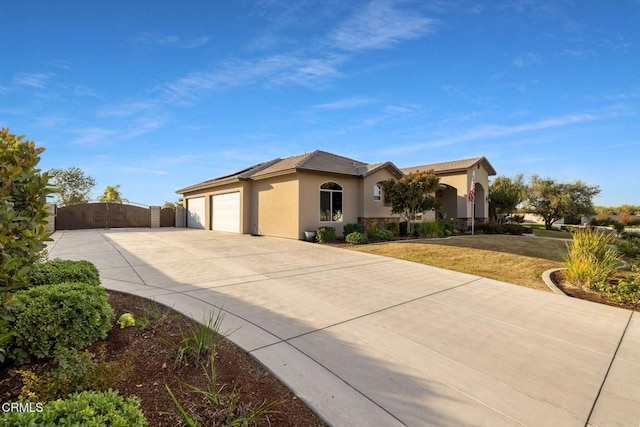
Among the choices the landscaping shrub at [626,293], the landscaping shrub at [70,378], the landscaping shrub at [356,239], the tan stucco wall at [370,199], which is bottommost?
the landscaping shrub at [626,293]

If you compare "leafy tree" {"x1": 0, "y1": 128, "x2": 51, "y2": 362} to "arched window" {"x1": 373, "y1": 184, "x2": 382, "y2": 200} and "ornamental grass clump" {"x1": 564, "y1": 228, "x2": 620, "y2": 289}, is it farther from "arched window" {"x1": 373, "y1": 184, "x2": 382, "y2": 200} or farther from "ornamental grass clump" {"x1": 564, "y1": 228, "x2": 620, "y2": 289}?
"arched window" {"x1": 373, "y1": 184, "x2": 382, "y2": 200}

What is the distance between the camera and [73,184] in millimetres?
29125

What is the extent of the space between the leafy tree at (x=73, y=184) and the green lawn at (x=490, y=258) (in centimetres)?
3176

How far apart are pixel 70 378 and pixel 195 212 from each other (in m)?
24.0

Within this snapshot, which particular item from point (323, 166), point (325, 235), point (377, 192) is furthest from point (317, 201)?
point (377, 192)

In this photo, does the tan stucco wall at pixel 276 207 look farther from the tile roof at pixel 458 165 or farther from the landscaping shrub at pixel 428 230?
the tile roof at pixel 458 165

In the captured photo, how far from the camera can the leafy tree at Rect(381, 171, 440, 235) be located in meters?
14.8

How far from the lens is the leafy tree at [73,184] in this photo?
28562 mm

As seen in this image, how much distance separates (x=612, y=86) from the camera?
34.2ft

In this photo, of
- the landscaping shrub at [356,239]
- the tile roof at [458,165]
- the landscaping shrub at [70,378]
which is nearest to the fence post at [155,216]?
the landscaping shrub at [356,239]

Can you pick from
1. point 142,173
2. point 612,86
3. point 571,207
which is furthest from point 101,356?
point 571,207

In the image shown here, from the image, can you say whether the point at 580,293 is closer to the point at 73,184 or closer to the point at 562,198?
the point at 562,198

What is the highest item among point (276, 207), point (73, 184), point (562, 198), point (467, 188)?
point (73, 184)

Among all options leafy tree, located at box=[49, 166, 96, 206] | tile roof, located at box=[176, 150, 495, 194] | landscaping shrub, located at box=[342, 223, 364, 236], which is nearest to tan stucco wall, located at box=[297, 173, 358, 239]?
tile roof, located at box=[176, 150, 495, 194]
